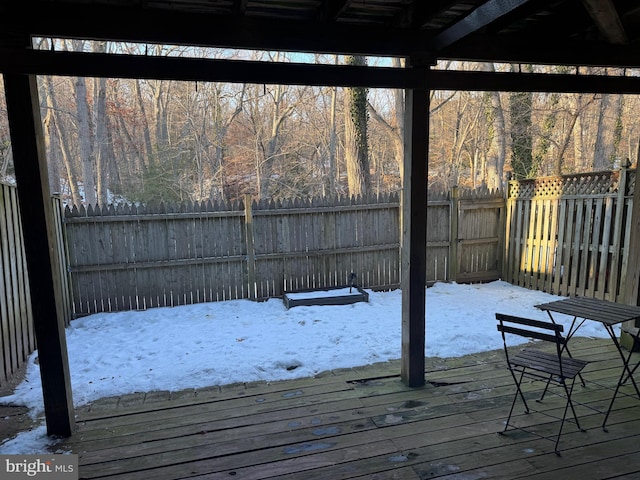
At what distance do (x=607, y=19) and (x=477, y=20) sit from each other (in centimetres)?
115

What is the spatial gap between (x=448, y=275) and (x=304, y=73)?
18.0ft

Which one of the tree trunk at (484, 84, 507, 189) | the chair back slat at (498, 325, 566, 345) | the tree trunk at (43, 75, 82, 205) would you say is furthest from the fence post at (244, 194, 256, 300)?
the tree trunk at (43, 75, 82, 205)

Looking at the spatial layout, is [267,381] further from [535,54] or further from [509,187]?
[509,187]

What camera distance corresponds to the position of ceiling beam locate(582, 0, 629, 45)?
255 cm

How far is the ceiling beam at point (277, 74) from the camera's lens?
224 centimetres

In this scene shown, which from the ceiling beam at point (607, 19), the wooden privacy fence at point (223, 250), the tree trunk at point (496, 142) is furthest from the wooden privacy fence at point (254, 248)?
the tree trunk at point (496, 142)

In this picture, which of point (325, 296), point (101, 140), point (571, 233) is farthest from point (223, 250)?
point (101, 140)

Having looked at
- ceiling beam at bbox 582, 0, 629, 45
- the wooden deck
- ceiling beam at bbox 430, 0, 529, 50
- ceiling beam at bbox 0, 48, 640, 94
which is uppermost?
ceiling beam at bbox 582, 0, 629, 45

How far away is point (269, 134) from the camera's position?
49.8 feet

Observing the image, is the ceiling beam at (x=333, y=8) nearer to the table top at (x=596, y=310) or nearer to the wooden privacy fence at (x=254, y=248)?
the table top at (x=596, y=310)

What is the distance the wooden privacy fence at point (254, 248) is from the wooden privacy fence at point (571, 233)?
0.45m

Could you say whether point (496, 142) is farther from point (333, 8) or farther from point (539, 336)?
point (539, 336)

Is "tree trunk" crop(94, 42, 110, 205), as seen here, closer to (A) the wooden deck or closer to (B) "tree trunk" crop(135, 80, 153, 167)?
(B) "tree trunk" crop(135, 80, 153, 167)

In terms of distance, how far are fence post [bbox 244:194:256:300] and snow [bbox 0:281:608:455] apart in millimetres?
269
